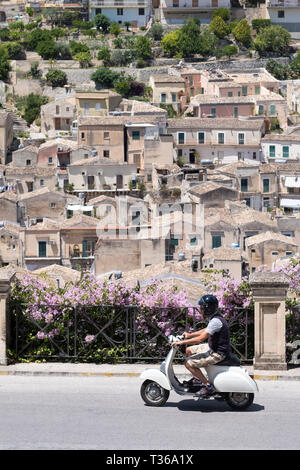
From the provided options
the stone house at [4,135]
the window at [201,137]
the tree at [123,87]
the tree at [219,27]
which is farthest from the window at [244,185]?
the tree at [219,27]

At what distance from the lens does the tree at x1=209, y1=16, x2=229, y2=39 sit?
91875mm

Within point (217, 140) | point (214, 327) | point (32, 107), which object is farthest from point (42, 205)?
point (214, 327)

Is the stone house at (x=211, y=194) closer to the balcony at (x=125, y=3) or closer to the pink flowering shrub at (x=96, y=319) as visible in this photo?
the balcony at (x=125, y=3)

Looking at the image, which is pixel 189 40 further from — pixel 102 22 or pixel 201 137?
pixel 201 137

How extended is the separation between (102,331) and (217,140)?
58.8 metres

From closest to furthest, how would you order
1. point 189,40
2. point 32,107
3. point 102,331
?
point 102,331 → point 32,107 → point 189,40

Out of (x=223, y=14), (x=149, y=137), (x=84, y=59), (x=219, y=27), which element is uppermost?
(x=223, y=14)

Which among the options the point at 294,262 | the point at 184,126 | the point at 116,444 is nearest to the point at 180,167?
the point at 184,126

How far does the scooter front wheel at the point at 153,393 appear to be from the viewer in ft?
40.3

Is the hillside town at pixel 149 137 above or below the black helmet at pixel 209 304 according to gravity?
below

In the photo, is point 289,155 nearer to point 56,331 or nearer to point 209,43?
point 209,43

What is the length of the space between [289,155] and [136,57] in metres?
20.6

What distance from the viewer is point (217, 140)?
72062mm

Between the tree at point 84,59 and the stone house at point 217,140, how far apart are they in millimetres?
17677
